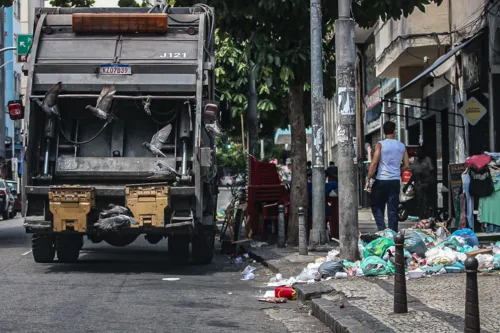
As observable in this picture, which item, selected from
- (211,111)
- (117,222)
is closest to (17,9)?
(211,111)

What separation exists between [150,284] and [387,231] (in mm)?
3083

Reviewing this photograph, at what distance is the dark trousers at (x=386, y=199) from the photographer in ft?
42.1

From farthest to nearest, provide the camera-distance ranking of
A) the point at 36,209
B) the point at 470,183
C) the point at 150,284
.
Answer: the point at 470,183
the point at 36,209
the point at 150,284

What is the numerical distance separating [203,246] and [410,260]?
12.5ft

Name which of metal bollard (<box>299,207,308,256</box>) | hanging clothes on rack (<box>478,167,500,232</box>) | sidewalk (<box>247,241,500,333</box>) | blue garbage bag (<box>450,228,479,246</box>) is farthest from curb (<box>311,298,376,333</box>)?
hanging clothes on rack (<box>478,167,500,232</box>)

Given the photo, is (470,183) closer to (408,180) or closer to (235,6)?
(235,6)

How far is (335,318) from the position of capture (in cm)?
789

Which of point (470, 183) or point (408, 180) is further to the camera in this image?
point (408, 180)

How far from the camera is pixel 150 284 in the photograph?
11242 mm

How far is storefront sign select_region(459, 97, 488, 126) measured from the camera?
58.7ft

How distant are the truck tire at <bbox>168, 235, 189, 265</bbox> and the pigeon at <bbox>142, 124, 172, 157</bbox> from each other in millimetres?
1472

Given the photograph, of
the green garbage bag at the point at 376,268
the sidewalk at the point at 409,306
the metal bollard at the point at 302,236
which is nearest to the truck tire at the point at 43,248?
the metal bollard at the point at 302,236

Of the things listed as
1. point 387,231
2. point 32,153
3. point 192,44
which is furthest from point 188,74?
point 387,231

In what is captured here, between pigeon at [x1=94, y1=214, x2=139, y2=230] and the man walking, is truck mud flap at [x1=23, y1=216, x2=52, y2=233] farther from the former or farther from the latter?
the man walking
